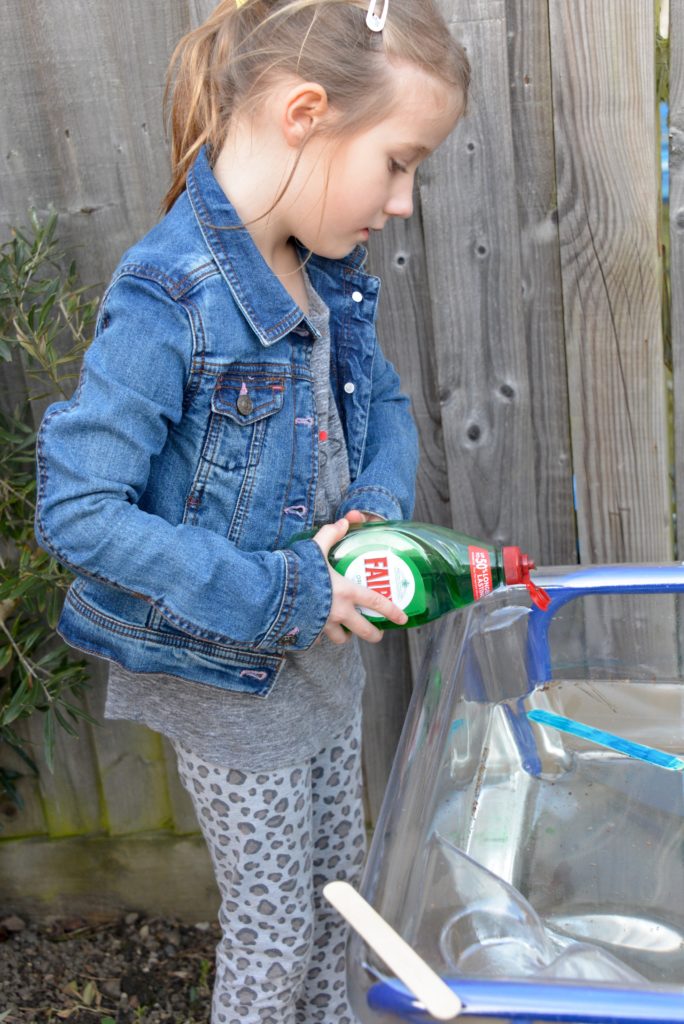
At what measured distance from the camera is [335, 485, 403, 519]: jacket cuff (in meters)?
1.43

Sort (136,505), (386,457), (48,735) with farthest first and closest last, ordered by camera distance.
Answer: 1. (48,735)
2. (386,457)
3. (136,505)

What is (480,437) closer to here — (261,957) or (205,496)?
(205,496)

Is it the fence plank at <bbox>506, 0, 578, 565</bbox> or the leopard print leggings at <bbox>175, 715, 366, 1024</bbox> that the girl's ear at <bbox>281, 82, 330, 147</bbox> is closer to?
the fence plank at <bbox>506, 0, 578, 565</bbox>

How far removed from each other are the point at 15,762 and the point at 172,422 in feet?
3.98

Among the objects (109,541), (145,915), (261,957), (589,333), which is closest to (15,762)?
(145,915)

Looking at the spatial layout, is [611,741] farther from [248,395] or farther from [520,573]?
[248,395]

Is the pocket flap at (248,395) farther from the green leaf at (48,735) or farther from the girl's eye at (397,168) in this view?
the green leaf at (48,735)

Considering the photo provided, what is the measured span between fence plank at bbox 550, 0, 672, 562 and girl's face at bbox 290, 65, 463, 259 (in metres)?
0.51

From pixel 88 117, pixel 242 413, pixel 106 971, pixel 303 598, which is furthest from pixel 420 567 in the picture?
pixel 106 971

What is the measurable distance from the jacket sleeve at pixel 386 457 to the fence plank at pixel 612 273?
1.33 ft

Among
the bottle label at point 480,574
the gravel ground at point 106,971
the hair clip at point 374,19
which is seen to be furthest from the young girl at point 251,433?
the gravel ground at point 106,971

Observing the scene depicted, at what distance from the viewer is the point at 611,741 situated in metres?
1.35

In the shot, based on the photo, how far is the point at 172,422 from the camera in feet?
4.13

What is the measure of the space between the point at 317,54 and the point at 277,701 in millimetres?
797
